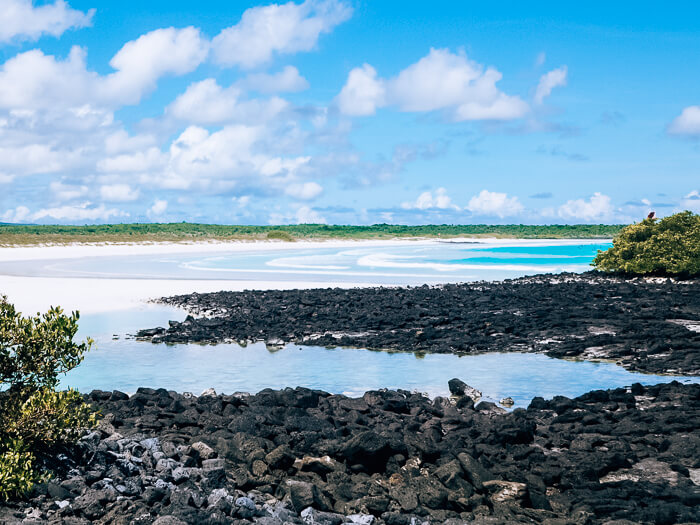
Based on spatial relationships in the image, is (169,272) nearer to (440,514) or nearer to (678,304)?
(678,304)

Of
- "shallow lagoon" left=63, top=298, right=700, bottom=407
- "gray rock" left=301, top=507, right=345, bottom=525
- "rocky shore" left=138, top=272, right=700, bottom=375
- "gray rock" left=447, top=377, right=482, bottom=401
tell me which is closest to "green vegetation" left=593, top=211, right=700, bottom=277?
"rocky shore" left=138, top=272, right=700, bottom=375

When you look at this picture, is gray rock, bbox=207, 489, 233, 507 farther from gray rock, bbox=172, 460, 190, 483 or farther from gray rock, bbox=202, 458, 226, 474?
gray rock, bbox=202, 458, 226, 474

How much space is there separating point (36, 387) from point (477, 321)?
13418 mm

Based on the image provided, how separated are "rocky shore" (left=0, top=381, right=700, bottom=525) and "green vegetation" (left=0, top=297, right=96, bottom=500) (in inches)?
10.9

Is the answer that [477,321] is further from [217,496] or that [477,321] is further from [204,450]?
[217,496]

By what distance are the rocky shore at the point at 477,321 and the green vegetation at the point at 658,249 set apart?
3.33 metres

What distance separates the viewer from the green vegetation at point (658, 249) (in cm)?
2864

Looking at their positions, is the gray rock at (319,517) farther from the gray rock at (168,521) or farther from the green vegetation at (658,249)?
the green vegetation at (658,249)

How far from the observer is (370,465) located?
7219 mm

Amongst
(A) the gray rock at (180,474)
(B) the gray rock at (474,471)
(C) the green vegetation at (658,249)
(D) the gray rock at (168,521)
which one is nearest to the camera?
(D) the gray rock at (168,521)

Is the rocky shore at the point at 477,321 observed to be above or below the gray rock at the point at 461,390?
above

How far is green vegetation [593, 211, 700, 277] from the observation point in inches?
1128

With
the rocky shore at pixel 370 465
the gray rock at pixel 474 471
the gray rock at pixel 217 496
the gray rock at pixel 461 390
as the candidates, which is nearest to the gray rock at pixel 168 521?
the rocky shore at pixel 370 465

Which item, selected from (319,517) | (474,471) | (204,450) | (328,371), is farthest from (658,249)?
(319,517)
